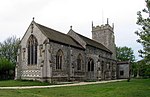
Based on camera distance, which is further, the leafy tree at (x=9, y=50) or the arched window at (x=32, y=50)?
the leafy tree at (x=9, y=50)

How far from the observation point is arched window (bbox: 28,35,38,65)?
4019 cm

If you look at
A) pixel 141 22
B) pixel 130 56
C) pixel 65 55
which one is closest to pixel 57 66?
pixel 65 55

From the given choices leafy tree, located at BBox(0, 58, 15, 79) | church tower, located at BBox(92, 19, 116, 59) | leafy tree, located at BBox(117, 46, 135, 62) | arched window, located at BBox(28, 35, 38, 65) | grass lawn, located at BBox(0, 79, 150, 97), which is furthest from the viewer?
leafy tree, located at BBox(117, 46, 135, 62)

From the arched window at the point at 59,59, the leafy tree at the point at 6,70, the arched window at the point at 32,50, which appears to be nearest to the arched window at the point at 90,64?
the arched window at the point at 59,59

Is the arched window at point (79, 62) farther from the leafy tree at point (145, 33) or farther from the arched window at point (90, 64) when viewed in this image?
the leafy tree at point (145, 33)

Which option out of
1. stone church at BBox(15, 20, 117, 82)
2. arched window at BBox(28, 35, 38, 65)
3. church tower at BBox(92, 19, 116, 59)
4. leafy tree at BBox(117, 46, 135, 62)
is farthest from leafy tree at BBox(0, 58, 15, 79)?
leafy tree at BBox(117, 46, 135, 62)

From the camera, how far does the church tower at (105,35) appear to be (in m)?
67.0

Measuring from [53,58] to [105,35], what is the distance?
31.2 meters

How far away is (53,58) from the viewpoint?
127ft

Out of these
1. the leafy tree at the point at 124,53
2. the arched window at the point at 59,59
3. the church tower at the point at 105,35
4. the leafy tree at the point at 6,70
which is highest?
the church tower at the point at 105,35

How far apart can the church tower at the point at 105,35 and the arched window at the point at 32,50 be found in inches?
1189

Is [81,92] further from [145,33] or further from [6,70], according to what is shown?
[6,70]

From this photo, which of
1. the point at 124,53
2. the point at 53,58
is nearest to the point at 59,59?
the point at 53,58

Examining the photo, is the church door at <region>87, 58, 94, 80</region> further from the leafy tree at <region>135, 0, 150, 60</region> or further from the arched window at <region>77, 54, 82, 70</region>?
the leafy tree at <region>135, 0, 150, 60</region>
